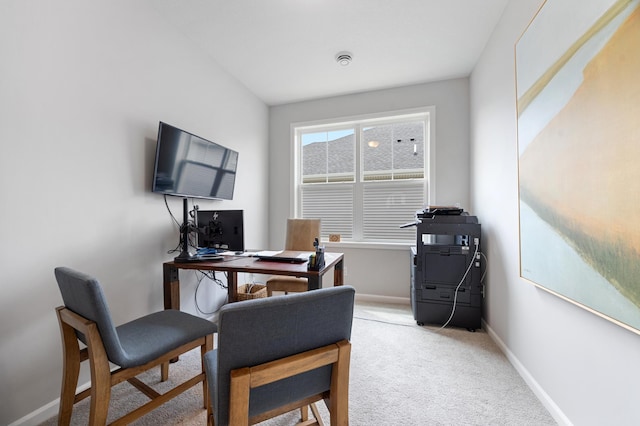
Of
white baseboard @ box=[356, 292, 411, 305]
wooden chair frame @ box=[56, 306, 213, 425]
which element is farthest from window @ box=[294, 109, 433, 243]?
wooden chair frame @ box=[56, 306, 213, 425]

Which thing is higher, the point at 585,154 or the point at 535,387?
the point at 585,154

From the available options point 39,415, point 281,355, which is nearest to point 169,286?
point 39,415

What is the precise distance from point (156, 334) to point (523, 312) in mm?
2289

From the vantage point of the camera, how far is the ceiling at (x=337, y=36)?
2.06m

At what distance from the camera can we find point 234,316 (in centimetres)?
75

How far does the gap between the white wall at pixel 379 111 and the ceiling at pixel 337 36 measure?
21 cm

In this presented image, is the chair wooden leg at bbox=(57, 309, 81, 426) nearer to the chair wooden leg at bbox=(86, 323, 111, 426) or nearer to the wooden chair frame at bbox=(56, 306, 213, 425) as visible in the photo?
the wooden chair frame at bbox=(56, 306, 213, 425)

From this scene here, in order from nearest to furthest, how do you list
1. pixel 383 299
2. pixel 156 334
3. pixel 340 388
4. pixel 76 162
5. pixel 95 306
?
pixel 340 388
pixel 95 306
pixel 156 334
pixel 76 162
pixel 383 299

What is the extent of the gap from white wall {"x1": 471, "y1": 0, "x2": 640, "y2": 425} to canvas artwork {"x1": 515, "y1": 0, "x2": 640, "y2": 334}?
15 cm

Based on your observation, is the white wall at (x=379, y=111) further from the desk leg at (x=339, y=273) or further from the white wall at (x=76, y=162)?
the white wall at (x=76, y=162)

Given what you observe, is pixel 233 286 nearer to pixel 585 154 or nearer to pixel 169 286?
pixel 169 286

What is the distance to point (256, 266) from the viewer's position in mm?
1860

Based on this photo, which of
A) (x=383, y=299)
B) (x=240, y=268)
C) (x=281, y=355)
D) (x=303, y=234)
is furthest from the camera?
(x=383, y=299)

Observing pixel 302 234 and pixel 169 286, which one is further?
pixel 302 234
